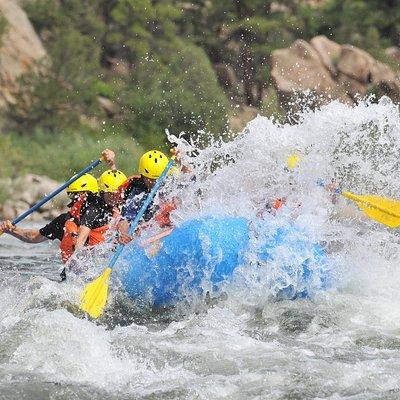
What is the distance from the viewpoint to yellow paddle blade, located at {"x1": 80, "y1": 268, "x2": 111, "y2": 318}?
271 inches

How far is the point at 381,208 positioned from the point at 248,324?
169 cm

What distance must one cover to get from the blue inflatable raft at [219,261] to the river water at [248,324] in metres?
0.11

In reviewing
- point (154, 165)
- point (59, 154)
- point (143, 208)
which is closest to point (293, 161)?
point (154, 165)

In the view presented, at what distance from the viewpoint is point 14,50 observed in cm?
2662

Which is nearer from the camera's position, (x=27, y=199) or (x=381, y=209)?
(x=381, y=209)

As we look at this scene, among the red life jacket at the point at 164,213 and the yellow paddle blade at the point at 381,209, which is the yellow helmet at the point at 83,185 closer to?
the red life jacket at the point at 164,213

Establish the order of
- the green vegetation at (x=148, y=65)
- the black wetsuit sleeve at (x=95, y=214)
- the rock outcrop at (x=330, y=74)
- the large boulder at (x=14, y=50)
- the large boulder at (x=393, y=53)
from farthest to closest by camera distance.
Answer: the large boulder at (x=393, y=53) < the rock outcrop at (x=330, y=74) < the large boulder at (x=14, y=50) < the green vegetation at (x=148, y=65) < the black wetsuit sleeve at (x=95, y=214)

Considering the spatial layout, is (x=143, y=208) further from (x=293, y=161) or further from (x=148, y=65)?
(x=148, y=65)

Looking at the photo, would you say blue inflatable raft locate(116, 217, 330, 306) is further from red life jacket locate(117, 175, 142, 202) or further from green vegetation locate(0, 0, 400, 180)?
green vegetation locate(0, 0, 400, 180)

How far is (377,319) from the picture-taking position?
6.80 m

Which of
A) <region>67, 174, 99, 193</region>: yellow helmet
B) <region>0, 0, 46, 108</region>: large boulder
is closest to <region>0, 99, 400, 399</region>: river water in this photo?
<region>67, 174, 99, 193</region>: yellow helmet

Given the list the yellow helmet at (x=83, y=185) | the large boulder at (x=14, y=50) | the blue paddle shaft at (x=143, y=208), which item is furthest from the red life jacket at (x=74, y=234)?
the large boulder at (x=14, y=50)

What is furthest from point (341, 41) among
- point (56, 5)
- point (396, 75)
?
point (56, 5)

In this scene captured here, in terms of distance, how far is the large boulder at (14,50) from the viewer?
84.6 ft
